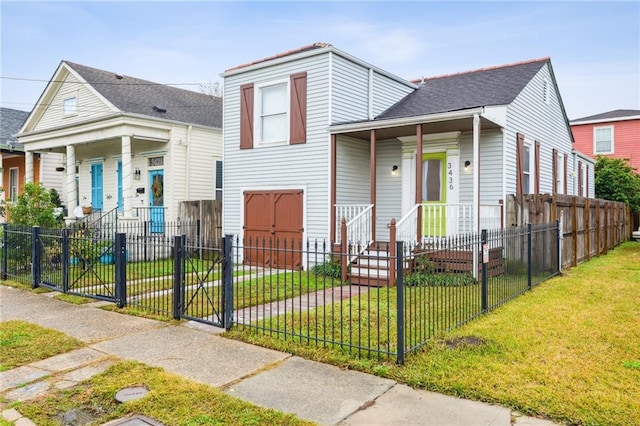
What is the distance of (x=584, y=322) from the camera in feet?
20.0

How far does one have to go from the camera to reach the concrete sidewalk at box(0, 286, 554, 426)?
3555 mm

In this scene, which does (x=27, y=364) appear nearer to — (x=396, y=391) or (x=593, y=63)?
(x=396, y=391)

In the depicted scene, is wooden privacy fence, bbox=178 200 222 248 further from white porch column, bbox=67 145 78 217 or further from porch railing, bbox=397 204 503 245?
porch railing, bbox=397 204 503 245

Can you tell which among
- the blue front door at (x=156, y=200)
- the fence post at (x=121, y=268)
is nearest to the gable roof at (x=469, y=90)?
the fence post at (x=121, y=268)

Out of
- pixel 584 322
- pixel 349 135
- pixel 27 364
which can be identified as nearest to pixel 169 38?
pixel 349 135

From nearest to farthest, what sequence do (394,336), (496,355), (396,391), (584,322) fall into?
(396,391) < (496,355) < (394,336) < (584,322)

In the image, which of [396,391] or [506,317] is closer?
[396,391]

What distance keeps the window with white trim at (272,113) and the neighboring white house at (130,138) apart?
13.9ft

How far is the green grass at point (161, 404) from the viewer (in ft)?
11.5

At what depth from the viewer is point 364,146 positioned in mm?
12820

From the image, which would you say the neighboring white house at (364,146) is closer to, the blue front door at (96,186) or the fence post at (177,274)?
the fence post at (177,274)

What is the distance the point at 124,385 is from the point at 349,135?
8967 millimetres

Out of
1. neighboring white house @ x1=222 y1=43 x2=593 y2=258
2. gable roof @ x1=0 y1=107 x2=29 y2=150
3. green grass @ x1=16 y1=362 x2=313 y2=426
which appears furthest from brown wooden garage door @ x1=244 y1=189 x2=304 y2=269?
gable roof @ x1=0 y1=107 x2=29 y2=150

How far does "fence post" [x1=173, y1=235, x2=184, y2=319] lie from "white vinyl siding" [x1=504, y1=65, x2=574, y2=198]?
8.05 meters
